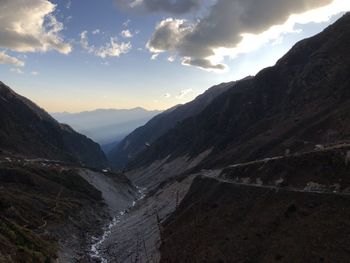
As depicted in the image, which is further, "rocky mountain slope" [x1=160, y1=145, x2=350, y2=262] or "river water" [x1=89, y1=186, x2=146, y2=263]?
"river water" [x1=89, y1=186, x2=146, y2=263]

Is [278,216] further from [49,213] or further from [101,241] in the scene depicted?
[49,213]

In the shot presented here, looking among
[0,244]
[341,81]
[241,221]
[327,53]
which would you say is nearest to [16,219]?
[0,244]

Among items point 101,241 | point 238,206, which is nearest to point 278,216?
point 238,206

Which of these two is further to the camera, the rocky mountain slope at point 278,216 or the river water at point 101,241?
the river water at point 101,241

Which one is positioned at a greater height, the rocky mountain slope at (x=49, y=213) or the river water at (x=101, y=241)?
the rocky mountain slope at (x=49, y=213)

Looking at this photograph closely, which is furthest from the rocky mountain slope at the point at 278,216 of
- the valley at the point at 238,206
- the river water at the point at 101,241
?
the river water at the point at 101,241

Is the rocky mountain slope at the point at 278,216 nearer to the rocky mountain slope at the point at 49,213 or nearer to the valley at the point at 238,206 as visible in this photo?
the valley at the point at 238,206

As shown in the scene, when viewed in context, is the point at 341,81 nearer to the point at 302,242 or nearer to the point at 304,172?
the point at 304,172

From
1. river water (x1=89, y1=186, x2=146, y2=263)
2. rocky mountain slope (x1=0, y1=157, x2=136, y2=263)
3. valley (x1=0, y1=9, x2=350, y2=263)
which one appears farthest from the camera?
river water (x1=89, y1=186, x2=146, y2=263)

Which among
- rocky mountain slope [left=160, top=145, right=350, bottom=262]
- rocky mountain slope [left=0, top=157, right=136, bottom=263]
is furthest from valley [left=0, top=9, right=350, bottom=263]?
rocky mountain slope [left=0, top=157, right=136, bottom=263]

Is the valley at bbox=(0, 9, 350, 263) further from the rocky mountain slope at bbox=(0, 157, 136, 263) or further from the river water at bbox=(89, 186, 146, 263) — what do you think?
the rocky mountain slope at bbox=(0, 157, 136, 263)

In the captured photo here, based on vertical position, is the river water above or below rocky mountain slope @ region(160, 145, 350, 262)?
below
